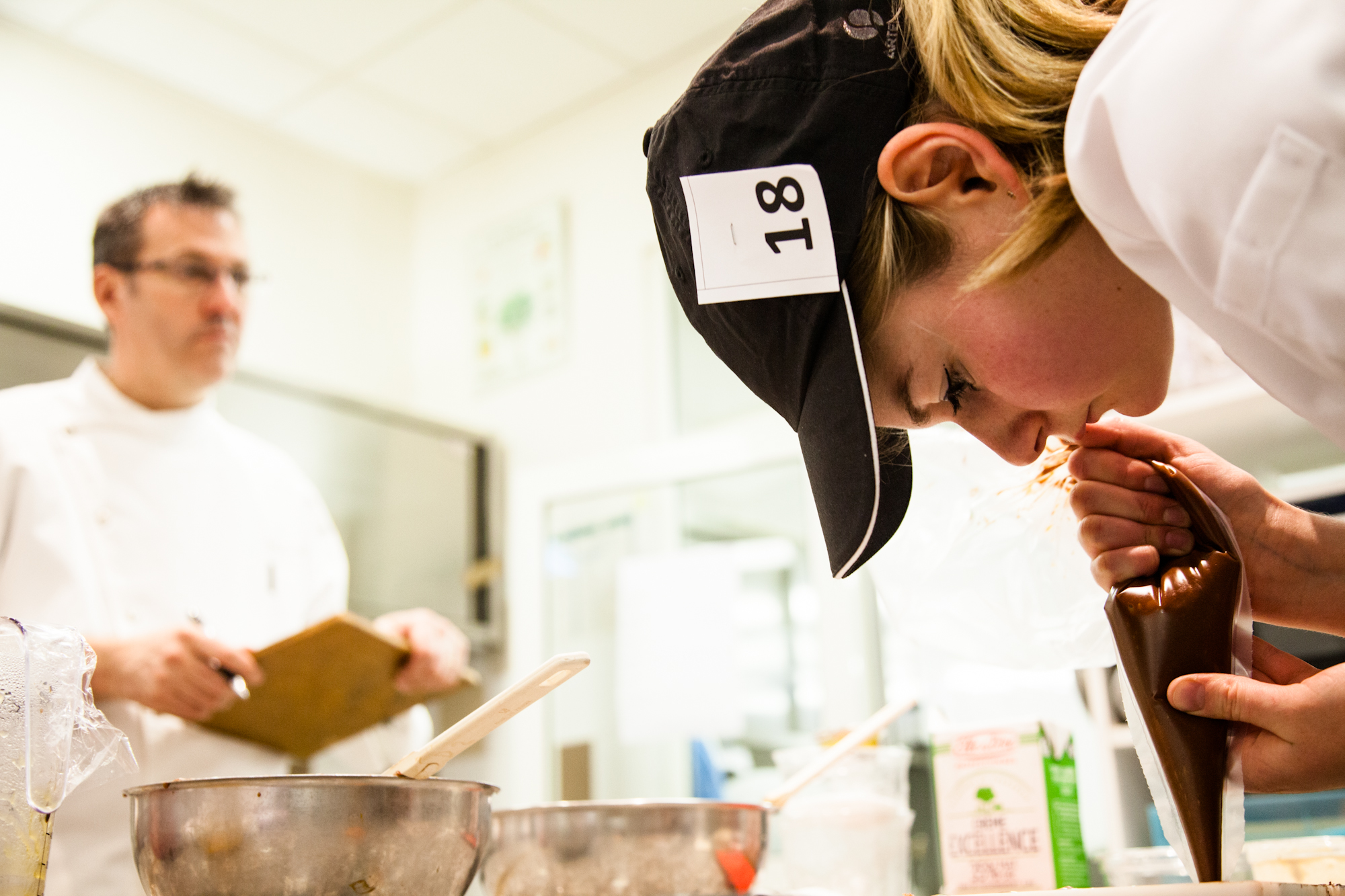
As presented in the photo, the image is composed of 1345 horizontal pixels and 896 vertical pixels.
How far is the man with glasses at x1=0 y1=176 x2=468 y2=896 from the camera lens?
1.45 metres

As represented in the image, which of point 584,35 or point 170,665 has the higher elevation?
point 584,35

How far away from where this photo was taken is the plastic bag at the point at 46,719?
0.66m

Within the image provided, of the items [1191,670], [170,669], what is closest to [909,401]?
[1191,670]

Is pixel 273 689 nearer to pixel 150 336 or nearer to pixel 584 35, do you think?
pixel 150 336

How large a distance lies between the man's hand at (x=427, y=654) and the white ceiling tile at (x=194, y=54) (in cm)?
168

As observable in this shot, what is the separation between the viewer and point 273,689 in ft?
5.05

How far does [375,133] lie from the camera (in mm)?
3090

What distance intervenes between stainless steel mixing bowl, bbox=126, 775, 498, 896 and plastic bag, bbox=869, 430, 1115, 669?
0.52m

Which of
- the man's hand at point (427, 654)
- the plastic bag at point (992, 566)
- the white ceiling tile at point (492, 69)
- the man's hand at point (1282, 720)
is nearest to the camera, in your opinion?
the man's hand at point (1282, 720)

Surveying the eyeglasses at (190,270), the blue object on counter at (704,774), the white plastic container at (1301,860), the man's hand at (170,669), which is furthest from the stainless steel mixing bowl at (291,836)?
the blue object on counter at (704,774)

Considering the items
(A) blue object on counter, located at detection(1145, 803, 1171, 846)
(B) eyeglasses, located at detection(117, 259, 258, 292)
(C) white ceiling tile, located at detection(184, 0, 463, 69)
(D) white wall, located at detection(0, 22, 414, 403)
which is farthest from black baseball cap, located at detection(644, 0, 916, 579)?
(C) white ceiling tile, located at detection(184, 0, 463, 69)

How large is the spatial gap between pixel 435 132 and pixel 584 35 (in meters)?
0.62

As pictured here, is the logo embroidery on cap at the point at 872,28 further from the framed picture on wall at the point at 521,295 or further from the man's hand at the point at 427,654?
the framed picture on wall at the point at 521,295

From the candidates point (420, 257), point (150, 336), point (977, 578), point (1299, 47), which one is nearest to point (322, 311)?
point (420, 257)
